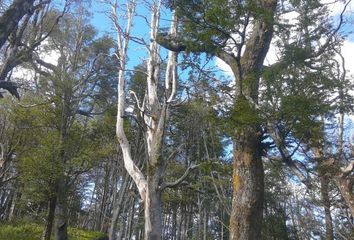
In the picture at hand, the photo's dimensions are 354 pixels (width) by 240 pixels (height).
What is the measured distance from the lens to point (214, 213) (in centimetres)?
1870

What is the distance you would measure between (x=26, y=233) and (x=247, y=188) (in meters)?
11.2

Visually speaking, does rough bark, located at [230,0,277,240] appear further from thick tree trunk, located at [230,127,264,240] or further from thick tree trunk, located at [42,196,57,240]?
thick tree trunk, located at [42,196,57,240]

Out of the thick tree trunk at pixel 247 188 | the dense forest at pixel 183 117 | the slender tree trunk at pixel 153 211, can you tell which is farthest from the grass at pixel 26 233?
the thick tree trunk at pixel 247 188


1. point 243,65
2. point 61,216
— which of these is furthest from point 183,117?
point 243,65

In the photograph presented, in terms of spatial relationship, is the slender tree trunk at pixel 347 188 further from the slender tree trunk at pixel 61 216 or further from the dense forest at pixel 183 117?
the slender tree trunk at pixel 61 216

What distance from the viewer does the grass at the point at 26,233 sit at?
11779mm

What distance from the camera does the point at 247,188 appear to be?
163 inches

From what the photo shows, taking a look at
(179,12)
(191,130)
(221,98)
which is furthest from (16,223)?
(179,12)

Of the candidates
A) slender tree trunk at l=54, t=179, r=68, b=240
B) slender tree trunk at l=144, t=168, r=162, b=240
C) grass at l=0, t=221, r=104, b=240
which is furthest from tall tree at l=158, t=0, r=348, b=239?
grass at l=0, t=221, r=104, b=240

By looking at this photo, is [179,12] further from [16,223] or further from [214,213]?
[214,213]

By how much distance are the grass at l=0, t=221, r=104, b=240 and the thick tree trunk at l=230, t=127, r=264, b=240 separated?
961cm

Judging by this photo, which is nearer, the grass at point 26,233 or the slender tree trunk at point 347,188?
the slender tree trunk at point 347,188

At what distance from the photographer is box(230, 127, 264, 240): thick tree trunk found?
403 cm

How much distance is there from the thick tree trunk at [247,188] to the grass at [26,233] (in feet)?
31.5
